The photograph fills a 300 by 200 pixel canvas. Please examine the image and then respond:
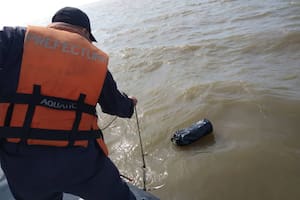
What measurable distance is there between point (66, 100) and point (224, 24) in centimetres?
949

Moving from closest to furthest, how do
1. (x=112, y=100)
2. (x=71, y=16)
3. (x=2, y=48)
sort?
(x=2, y=48) < (x=71, y=16) < (x=112, y=100)

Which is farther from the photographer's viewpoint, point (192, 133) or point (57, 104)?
point (192, 133)

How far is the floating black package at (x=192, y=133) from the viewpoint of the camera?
4596 mm

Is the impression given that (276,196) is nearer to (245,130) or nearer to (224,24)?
(245,130)

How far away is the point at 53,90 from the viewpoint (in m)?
2.03

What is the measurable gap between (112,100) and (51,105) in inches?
19.1

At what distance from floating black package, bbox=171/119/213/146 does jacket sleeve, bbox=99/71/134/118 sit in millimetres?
2226

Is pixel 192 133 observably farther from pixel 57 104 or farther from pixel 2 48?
pixel 2 48

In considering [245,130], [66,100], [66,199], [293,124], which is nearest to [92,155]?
[66,100]

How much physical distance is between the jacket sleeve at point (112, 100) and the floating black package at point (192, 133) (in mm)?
2226

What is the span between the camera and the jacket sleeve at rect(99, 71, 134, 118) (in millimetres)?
2299

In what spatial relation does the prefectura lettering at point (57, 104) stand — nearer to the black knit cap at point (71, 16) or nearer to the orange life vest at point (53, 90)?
the orange life vest at point (53, 90)

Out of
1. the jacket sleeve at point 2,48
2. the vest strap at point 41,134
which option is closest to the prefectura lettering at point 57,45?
the jacket sleeve at point 2,48

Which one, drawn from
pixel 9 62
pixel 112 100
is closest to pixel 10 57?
pixel 9 62
